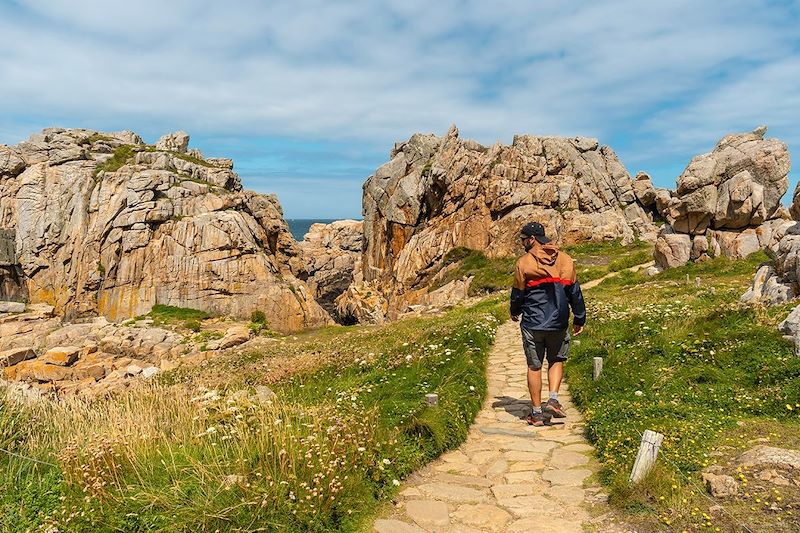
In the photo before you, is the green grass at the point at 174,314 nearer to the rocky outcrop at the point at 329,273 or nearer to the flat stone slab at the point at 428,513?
the rocky outcrop at the point at 329,273

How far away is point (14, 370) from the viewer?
28.0 m

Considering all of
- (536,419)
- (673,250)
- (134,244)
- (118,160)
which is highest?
(118,160)

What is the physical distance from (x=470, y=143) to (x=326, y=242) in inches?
2552

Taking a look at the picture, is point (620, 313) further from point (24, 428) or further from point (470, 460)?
point (24, 428)

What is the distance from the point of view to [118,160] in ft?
183

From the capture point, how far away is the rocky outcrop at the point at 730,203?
28.3m

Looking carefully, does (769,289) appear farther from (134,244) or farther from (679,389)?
(134,244)

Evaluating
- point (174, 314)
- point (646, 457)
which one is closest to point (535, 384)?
point (646, 457)

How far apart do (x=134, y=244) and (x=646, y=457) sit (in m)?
50.6

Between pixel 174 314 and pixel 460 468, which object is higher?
pixel 460 468

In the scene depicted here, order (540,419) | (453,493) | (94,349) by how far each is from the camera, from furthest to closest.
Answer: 1. (94,349)
2. (540,419)
3. (453,493)

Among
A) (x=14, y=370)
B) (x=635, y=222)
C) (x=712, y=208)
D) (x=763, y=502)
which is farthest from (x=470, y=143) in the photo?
(x=763, y=502)

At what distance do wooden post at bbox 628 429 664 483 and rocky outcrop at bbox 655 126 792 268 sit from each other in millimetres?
26366

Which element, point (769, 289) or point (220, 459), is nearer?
point (220, 459)
